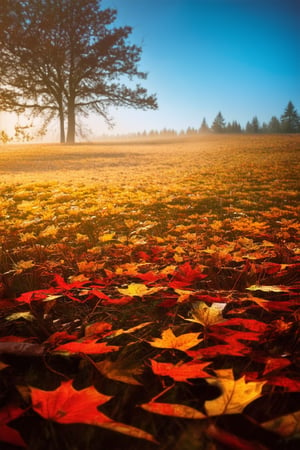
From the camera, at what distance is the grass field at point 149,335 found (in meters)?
0.60

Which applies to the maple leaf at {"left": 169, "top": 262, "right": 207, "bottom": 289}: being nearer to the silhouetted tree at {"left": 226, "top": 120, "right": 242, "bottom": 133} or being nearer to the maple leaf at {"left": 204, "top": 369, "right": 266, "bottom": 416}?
the maple leaf at {"left": 204, "top": 369, "right": 266, "bottom": 416}

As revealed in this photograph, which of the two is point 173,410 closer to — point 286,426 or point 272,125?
point 286,426

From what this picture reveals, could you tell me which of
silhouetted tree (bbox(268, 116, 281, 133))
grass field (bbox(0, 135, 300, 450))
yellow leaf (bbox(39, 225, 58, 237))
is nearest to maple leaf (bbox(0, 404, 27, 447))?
grass field (bbox(0, 135, 300, 450))

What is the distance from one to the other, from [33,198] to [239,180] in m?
3.77

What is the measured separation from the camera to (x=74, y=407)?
59cm

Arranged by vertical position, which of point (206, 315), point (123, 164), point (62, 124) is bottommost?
point (206, 315)

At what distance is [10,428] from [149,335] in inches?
20.9

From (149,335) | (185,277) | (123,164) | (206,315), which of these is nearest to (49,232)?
(185,277)

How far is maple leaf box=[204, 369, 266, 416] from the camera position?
580mm

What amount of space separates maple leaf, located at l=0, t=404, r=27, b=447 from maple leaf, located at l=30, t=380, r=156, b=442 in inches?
2.1

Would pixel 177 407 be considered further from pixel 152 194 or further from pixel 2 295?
pixel 152 194

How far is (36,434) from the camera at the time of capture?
613mm

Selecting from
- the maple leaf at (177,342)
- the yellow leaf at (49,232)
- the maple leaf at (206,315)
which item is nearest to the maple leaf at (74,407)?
the maple leaf at (177,342)

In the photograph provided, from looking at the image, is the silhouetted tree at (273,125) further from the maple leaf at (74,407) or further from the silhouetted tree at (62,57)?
the maple leaf at (74,407)
